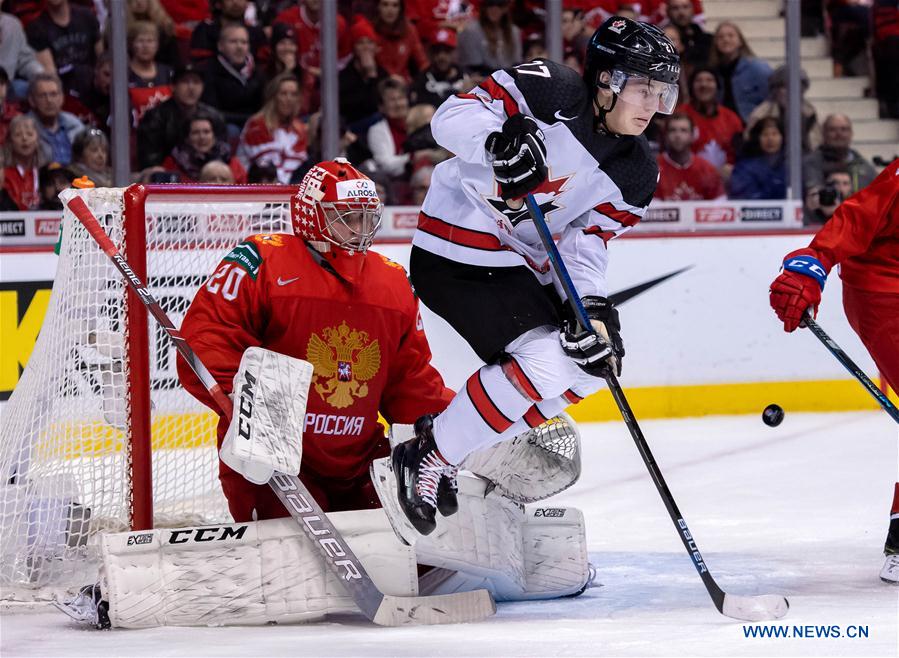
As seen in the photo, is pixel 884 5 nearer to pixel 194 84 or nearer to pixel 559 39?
pixel 559 39

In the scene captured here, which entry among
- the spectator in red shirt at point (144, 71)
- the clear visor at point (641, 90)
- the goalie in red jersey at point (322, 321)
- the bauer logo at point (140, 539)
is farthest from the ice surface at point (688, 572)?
the spectator in red shirt at point (144, 71)

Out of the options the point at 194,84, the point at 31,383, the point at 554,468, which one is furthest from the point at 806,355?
the point at 31,383

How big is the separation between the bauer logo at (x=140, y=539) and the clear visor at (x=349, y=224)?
0.68 metres

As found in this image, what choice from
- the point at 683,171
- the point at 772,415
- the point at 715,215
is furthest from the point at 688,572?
the point at 683,171

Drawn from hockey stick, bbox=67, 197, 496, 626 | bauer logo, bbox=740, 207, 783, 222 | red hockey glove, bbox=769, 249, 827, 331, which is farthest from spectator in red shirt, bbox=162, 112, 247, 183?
red hockey glove, bbox=769, 249, 827, 331

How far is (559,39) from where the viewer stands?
213 inches

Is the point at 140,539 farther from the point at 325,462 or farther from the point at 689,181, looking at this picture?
the point at 689,181

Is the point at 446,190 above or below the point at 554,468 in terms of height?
above

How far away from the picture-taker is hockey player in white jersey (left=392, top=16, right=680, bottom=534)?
2.58 m

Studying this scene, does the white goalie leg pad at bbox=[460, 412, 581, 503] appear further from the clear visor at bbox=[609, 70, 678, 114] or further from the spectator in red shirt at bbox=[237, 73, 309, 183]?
the spectator in red shirt at bbox=[237, 73, 309, 183]

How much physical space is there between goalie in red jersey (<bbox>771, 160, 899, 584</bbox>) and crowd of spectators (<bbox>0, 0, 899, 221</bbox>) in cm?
239

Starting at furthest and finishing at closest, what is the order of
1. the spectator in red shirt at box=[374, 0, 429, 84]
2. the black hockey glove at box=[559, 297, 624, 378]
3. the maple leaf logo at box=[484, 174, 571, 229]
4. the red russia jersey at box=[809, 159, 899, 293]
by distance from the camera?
the spectator in red shirt at box=[374, 0, 429, 84], the red russia jersey at box=[809, 159, 899, 293], the maple leaf logo at box=[484, 174, 571, 229], the black hockey glove at box=[559, 297, 624, 378]

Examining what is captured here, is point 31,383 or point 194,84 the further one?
point 194,84

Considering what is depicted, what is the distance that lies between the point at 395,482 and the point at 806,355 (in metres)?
3.27
